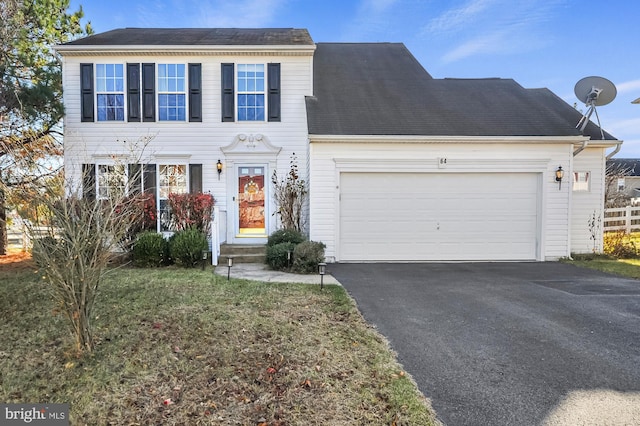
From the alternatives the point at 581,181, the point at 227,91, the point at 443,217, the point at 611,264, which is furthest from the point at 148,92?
the point at 611,264

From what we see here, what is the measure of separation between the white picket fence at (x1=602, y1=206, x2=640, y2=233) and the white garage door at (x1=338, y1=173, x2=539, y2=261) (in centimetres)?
494

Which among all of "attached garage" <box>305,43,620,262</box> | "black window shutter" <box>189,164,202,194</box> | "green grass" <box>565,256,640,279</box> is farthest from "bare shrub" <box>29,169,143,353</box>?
"green grass" <box>565,256,640,279</box>

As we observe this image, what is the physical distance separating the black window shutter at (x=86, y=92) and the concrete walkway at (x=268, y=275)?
6.08m

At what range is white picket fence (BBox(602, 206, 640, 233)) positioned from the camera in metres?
11.9

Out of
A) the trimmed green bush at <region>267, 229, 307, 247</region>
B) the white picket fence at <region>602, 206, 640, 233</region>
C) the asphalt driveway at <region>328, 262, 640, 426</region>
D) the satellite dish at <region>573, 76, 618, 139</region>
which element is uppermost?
the satellite dish at <region>573, 76, 618, 139</region>

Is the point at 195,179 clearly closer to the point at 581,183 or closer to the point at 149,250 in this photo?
the point at 149,250

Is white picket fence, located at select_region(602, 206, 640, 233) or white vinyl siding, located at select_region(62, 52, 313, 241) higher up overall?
white vinyl siding, located at select_region(62, 52, 313, 241)

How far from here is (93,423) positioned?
8.24 feet

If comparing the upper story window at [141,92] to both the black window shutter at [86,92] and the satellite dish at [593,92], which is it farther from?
the satellite dish at [593,92]

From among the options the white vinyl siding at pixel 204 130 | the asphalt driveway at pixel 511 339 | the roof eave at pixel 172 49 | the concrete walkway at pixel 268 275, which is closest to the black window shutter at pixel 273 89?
the white vinyl siding at pixel 204 130

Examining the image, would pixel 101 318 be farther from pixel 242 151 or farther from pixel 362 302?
pixel 242 151

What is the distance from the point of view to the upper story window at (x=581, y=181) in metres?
10.1

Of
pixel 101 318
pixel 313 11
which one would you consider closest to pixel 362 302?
pixel 101 318

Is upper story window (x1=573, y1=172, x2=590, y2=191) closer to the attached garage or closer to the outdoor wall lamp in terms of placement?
the attached garage
